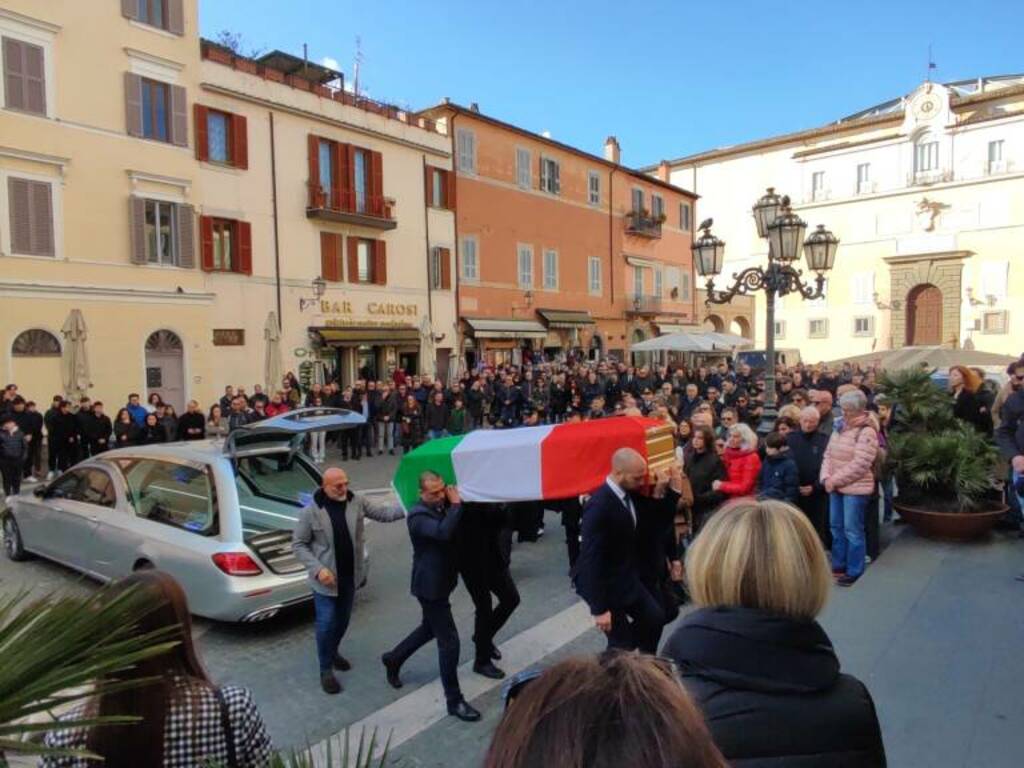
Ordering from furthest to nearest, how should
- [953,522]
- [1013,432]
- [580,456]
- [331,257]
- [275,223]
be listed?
1. [331,257]
2. [275,223]
3. [953,522]
4. [1013,432]
5. [580,456]

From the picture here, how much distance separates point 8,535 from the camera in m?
8.15

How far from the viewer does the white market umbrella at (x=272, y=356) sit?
21.4 metres

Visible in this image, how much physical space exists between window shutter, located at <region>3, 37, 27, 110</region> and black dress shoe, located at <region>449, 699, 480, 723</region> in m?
18.9

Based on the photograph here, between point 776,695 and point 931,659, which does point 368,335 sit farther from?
point 776,695

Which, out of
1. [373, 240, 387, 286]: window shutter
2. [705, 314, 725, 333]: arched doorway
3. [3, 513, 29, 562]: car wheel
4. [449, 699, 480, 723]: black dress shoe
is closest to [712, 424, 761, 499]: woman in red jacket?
[449, 699, 480, 723]: black dress shoe

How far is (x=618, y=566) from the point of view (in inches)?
177

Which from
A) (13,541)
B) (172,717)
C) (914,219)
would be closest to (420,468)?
(172,717)

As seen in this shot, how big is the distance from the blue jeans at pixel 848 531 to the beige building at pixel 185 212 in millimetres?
17633

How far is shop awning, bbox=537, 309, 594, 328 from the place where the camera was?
31094mm

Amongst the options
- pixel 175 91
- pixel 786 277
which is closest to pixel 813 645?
pixel 786 277

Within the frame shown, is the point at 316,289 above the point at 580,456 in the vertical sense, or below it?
above

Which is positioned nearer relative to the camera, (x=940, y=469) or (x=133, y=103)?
(x=940, y=469)

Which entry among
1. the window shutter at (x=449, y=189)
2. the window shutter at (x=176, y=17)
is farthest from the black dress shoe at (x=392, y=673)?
the window shutter at (x=449, y=189)

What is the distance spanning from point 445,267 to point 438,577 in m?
23.6
